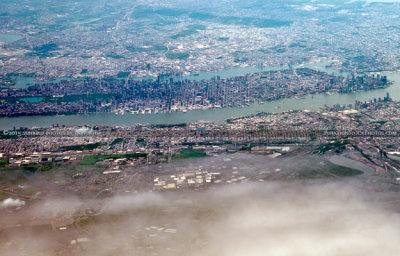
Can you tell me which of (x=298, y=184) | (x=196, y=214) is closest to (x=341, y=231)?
(x=298, y=184)

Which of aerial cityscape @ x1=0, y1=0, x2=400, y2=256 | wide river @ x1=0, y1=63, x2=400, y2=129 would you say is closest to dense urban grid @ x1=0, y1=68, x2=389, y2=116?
aerial cityscape @ x1=0, y1=0, x2=400, y2=256

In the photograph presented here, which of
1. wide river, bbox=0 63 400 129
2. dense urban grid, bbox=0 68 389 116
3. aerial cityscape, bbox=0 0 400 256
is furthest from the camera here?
dense urban grid, bbox=0 68 389 116

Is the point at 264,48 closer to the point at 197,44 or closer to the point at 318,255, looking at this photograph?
the point at 197,44

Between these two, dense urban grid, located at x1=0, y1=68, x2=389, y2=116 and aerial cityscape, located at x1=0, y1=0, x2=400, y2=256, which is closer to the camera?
aerial cityscape, located at x1=0, y1=0, x2=400, y2=256

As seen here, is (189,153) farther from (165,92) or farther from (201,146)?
(165,92)

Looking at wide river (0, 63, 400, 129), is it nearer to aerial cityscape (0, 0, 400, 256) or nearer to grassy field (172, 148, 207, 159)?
aerial cityscape (0, 0, 400, 256)

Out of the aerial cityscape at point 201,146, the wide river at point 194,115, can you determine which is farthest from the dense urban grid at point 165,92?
the wide river at point 194,115

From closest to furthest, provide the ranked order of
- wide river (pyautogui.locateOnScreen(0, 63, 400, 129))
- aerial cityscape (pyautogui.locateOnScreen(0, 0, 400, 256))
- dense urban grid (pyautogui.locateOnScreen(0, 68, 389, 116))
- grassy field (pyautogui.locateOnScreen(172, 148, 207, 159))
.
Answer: aerial cityscape (pyautogui.locateOnScreen(0, 0, 400, 256)) < grassy field (pyautogui.locateOnScreen(172, 148, 207, 159)) < wide river (pyautogui.locateOnScreen(0, 63, 400, 129)) < dense urban grid (pyautogui.locateOnScreen(0, 68, 389, 116))

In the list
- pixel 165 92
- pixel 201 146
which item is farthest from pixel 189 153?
pixel 165 92
